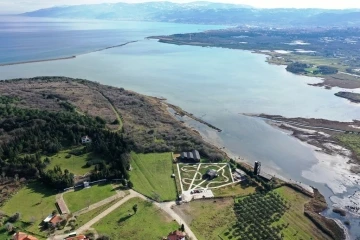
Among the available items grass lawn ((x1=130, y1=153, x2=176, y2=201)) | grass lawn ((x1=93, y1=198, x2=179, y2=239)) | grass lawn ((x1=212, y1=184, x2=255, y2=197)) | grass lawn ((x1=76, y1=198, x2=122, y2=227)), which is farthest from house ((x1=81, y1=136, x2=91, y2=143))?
grass lawn ((x1=212, y1=184, x2=255, y2=197))

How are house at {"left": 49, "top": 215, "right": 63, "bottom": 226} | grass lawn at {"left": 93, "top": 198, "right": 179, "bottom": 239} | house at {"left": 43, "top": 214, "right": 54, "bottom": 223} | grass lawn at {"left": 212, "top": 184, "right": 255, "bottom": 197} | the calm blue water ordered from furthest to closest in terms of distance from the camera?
the calm blue water
grass lawn at {"left": 212, "top": 184, "right": 255, "bottom": 197}
house at {"left": 43, "top": 214, "right": 54, "bottom": 223}
house at {"left": 49, "top": 215, "right": 63, "bottom": 226}
grass lawn at {"left": 93, "top": 198, "right": 179, "bottom": 239}

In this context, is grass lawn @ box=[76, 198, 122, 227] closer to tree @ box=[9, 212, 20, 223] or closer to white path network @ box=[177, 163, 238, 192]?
tree @ box=[9, 212, 20, 223]

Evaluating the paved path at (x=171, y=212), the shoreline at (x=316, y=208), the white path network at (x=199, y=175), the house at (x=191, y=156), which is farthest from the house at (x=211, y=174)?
the paved path at (x=171, y=212)

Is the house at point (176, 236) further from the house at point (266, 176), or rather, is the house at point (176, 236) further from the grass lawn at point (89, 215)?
the house at point (266, 176)

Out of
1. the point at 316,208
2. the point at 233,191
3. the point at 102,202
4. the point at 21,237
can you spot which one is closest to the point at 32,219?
the point at 21,237

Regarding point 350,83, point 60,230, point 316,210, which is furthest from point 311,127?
point 60,230

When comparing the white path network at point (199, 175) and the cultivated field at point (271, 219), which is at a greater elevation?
the white path network at point (199, 175)

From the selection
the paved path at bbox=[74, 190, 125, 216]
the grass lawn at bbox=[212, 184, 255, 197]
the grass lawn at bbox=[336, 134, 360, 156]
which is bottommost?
the grass lawn at bbox=[336, 134, 360, 156]
